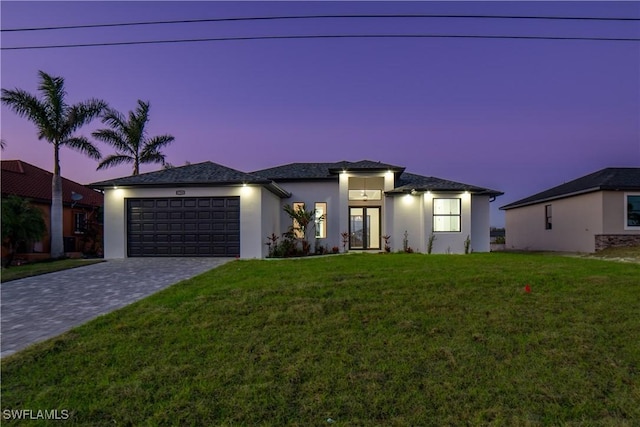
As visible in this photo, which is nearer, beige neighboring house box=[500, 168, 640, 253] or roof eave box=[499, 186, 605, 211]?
beige neighboring house box=[500, 168, 640, 253]

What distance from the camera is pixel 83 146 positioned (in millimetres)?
15359

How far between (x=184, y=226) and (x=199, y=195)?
141 cm

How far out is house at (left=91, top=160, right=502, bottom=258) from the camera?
1305cm

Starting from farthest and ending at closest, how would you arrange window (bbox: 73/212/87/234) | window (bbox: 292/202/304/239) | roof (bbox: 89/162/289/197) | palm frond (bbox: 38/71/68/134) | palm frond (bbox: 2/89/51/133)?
window (bbox: 73/212/87/234) < window (bbox: 292/202/304/239) < palm frond (bbox: 38/71/68/134) < palm frond (bbox: 2/89/51/133) < roof (bbox: 89/162/289/197)

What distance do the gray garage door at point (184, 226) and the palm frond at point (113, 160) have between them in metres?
8.33

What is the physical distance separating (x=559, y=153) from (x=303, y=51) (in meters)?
33.3

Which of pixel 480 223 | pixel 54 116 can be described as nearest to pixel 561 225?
pixel 480 223

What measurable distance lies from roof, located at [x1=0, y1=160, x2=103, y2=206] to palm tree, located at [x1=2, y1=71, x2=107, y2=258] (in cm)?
195

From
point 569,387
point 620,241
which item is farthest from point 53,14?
point 620,241

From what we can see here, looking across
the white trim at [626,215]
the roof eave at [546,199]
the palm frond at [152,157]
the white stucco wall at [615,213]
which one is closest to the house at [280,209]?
the roof eave at [546,199]

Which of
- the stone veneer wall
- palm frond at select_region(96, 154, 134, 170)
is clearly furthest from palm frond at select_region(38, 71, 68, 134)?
the stone veneer wall

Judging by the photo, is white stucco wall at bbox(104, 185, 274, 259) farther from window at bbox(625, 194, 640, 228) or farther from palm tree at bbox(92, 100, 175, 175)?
window at bbox(625, 194, 640, 228)

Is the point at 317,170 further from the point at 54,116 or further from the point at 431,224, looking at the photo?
the point at 54,116

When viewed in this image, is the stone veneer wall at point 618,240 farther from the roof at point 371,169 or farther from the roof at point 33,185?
the roof at point 33,185
